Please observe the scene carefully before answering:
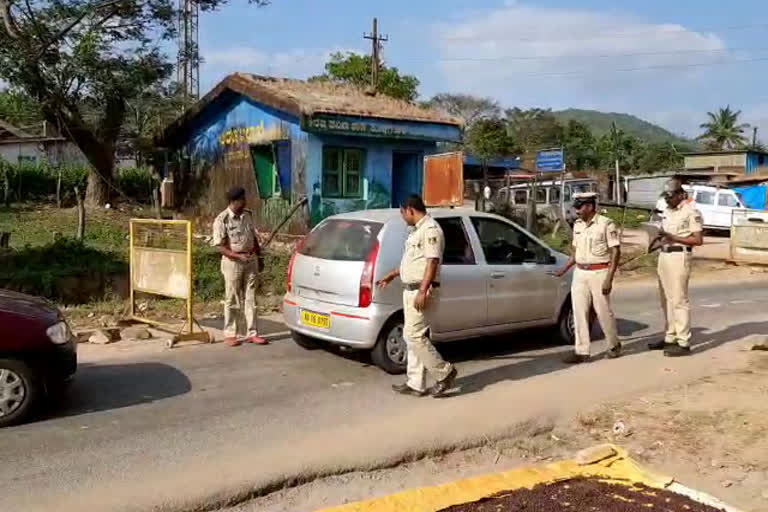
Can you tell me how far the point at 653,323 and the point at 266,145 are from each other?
421 inches

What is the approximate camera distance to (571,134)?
58.5 m

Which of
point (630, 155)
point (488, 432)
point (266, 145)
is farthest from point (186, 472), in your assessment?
point (630, 155)

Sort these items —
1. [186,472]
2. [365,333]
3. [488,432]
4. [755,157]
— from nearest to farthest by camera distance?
[186,472], [488,432], [365,333], [755,157]

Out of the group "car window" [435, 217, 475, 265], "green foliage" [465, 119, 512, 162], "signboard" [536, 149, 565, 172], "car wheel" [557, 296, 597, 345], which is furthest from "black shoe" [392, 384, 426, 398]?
"green foliage" [465, 119, 512, 162]

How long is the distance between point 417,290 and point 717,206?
2410 cm

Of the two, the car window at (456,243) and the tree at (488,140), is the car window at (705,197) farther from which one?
the car window at (456,243)

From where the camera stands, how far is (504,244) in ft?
27.1

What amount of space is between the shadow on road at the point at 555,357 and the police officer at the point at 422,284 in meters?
0.53

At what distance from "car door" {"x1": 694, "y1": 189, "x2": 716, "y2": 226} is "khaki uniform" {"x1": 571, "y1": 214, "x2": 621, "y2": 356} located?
21302mm

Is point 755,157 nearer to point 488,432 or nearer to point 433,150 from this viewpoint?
point 433,150

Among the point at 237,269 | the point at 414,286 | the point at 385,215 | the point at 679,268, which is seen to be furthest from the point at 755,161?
the point at 414,286

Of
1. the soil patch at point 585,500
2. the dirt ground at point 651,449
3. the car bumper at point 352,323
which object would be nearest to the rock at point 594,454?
the dirt ground at point 651,449

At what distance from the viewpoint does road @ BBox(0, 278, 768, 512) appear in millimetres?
4730

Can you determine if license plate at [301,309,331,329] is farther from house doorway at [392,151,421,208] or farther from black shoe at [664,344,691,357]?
house doorway at [392,151,421,208]
